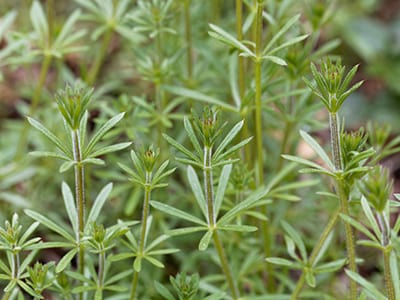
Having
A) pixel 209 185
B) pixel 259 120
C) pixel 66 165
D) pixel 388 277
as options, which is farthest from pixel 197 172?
pixel 388 277

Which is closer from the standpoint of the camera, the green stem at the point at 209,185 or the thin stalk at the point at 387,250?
the thin stalk at the point at 387,250

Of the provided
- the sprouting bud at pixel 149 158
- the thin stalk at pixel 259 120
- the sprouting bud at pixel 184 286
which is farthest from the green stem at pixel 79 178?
the thin stalk at pixel 259 120

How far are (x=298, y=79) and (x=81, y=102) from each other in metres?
1.02

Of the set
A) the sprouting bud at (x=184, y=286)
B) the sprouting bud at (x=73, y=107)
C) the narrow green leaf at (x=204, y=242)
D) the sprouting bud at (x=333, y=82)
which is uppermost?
the sprouting bud at (x=333, y=82)

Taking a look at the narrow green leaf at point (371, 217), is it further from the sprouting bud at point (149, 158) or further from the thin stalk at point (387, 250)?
the sprouting bud at point (149, 158)

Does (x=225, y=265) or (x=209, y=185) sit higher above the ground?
(x=209, y=185)

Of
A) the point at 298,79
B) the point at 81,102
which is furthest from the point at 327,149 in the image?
the point at 81,102

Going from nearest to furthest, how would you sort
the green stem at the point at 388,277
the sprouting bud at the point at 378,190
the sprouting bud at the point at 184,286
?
the sprouting bud at the point at 378,190
the green stem at the point at 388,277
the sprouting bud at the point at 184,286

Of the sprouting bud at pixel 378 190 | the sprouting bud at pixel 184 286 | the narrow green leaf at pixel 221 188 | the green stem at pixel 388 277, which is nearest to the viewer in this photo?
the sprouting bud at pixel 378 190

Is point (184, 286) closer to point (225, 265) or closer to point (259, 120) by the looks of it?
point (225, 265)

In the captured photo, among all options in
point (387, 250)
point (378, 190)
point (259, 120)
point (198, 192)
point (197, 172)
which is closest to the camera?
point (378, 190)

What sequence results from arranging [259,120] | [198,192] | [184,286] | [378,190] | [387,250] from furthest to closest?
[259,120] → [198,192] → [184,286] → [387,250] → [378,190]

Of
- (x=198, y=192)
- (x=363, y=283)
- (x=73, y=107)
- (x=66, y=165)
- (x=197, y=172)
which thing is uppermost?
(x=73, y=107)

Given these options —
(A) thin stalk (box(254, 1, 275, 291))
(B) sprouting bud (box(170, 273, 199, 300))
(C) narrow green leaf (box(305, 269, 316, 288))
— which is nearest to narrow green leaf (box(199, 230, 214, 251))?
(B) sprouting bud (box(170, 273, 199, 300))
